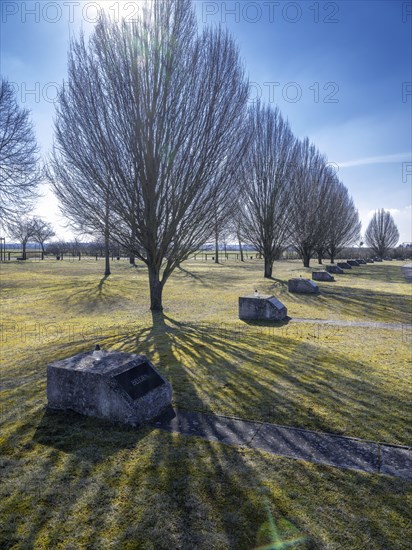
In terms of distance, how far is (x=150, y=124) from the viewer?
10.4 meters

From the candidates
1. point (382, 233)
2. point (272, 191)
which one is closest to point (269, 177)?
point (272, 191)

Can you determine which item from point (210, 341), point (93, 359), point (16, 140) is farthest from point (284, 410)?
point (16, 140)

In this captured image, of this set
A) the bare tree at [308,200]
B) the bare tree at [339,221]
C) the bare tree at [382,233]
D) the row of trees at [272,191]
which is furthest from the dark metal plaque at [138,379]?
the bare tree at [382,233]

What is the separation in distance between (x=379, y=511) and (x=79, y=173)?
10.8 metres

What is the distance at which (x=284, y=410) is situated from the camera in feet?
14.6

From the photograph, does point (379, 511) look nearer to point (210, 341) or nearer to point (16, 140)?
point (210, 341)

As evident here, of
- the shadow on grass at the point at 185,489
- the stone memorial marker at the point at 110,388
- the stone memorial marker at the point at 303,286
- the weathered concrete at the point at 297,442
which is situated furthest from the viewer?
the stone memorial marker at the point at 303,286

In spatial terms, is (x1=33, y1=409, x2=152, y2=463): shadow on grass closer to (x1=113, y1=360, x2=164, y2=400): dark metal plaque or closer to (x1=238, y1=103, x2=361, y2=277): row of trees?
(x1=113, y1=360, x2=164, y2=400): dark metal plaque

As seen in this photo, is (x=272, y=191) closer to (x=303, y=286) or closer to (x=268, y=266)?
(x=268, y=266)

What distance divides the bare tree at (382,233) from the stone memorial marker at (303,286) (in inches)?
2561

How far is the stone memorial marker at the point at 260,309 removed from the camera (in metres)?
10.5

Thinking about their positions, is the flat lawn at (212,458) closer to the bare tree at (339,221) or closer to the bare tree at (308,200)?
the bare tree at (308,200)

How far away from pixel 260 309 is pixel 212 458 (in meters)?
7.40

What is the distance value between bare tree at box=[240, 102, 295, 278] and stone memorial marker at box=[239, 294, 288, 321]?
13399 mm
